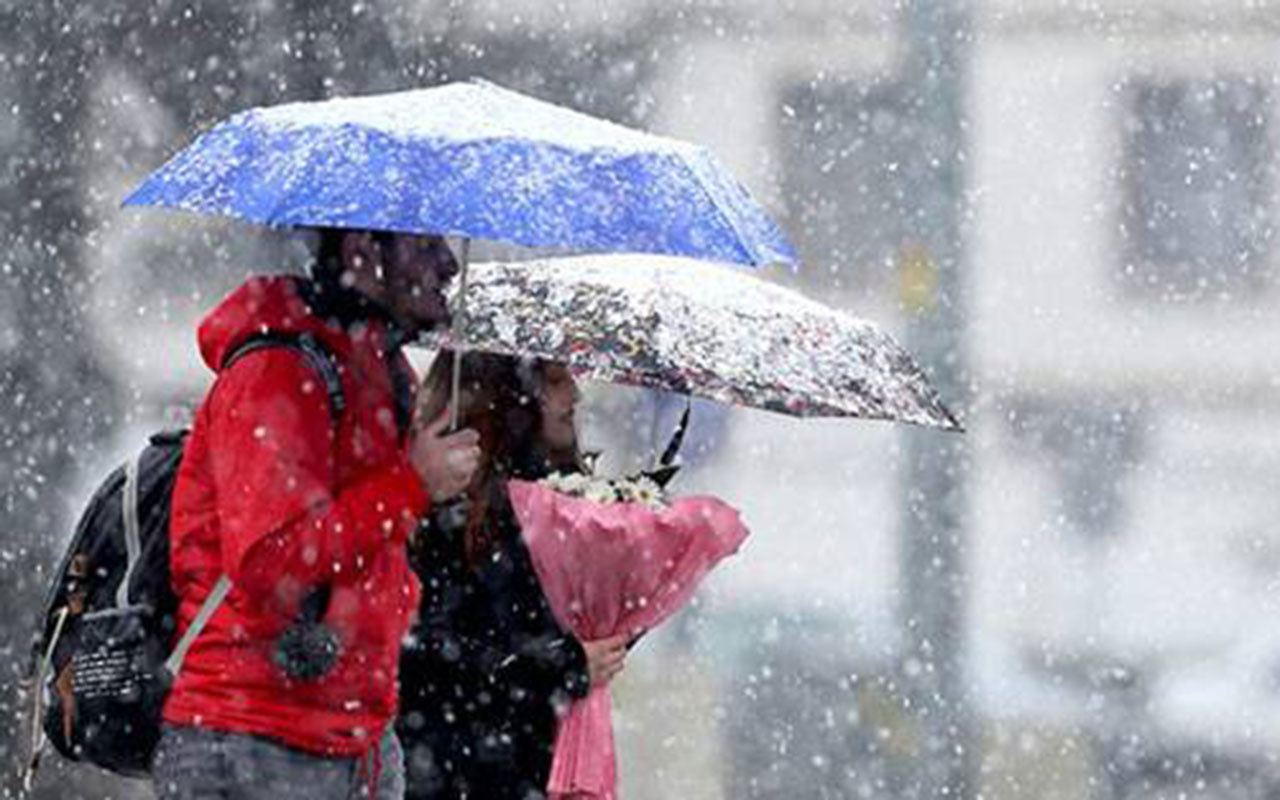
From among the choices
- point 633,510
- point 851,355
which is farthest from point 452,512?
point 851,355

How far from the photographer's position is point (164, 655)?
13.9ft

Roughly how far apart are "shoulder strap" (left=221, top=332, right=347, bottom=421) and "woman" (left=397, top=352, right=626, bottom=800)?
84 centimetres

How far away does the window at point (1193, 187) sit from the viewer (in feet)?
60.8

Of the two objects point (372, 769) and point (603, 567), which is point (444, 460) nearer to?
point (372, 769)

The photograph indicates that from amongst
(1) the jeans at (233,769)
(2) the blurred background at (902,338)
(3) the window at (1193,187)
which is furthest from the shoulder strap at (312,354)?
(3) the window at (1193,187)

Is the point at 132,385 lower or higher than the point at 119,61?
lower

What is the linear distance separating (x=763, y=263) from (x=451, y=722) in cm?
108

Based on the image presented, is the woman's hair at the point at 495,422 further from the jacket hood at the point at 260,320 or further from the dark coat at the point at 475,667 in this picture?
the jacket hood at the point at 260,320

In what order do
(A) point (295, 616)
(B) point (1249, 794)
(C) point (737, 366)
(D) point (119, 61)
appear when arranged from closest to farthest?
(A) point (295, 616), (C) point (737, 366), (D) point (119, 61), (B) point (1249, 794)

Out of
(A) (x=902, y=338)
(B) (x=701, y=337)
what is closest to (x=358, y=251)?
(B) (x=701, y=337)

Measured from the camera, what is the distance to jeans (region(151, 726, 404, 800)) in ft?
13.6

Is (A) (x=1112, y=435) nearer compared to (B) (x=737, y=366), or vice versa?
(B) (x=737, y=366)

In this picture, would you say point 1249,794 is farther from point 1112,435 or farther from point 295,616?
point 295,616

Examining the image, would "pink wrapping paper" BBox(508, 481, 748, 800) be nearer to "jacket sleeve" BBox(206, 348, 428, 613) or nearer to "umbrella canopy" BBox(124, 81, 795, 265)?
"umbrella canopy" BBox(124, 81, 795, 265)
